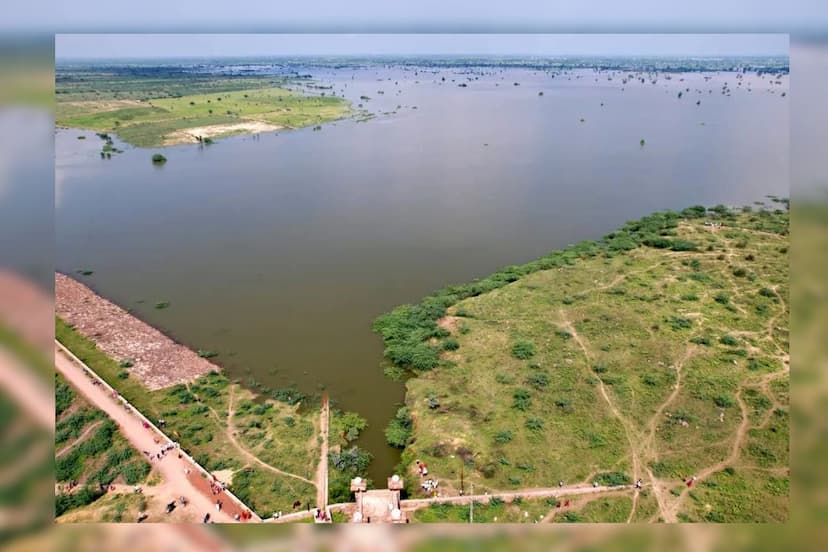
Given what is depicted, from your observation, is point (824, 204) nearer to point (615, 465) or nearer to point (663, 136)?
point (615, 465)

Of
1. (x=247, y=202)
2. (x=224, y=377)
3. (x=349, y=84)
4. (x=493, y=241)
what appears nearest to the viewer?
(x=224, y=377)

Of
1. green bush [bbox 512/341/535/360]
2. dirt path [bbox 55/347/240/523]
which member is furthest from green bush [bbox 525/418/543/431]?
dirt path [bbox 55/347/240/523]

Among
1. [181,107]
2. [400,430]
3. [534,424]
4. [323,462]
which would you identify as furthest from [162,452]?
[181,107]

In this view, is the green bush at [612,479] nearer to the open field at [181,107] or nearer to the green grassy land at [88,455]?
the green grassy land at [88,455]

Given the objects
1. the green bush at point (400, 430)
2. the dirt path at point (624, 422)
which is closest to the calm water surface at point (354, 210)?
the green bush at point (400, 430)

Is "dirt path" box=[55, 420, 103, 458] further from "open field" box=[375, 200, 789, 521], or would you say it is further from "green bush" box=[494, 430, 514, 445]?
"green bush" box=[494, 430, 514, 445]

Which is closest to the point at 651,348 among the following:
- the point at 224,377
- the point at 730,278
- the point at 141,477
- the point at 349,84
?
the point at 730,278

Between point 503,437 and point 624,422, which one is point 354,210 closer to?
point 503,437
